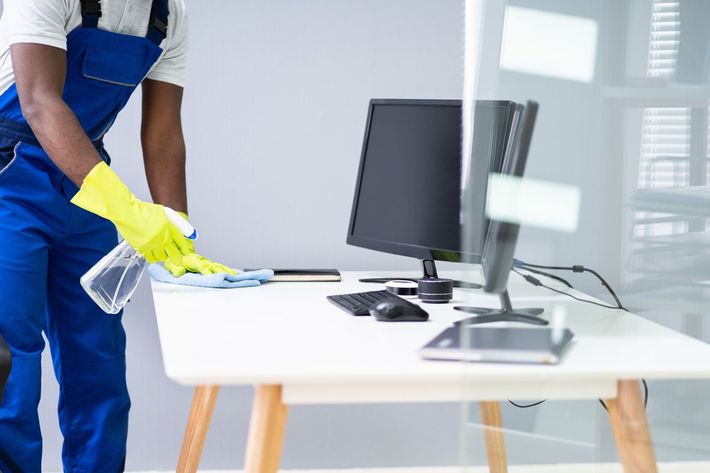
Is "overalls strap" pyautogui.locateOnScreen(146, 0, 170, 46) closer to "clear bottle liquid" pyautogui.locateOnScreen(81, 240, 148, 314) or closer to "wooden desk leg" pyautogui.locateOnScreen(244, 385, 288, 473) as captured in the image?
"clear bottle liquid" pyautogui.locateOnScreen(81, 240, 148, 314)

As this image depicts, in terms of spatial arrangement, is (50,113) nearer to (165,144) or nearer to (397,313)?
(165,144)

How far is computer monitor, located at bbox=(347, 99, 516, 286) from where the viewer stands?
1.79 metres

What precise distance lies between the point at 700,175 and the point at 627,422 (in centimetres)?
32

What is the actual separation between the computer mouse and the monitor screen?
35cm

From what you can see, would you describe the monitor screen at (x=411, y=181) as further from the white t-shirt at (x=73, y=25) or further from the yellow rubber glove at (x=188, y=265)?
the white t-shirt at (x=73, y=25)

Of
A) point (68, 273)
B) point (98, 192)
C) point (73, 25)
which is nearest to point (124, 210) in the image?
point (98, 192)

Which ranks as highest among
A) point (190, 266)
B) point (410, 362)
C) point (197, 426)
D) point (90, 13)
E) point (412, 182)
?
point (90, 13)


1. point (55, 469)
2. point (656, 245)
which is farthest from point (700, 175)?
point (55, 469)

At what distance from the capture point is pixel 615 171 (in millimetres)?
1017

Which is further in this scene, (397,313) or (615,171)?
(397,313)

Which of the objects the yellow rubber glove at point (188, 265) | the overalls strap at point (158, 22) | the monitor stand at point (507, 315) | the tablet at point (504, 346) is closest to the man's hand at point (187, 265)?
the yellow rubber glove at point (188, 265)

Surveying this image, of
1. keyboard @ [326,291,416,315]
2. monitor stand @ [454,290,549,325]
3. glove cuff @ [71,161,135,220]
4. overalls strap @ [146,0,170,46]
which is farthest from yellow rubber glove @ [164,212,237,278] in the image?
monitor stand @ [454,290,549,325]

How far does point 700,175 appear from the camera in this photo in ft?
3.20

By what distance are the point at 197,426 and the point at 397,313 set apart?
710 millimetres
